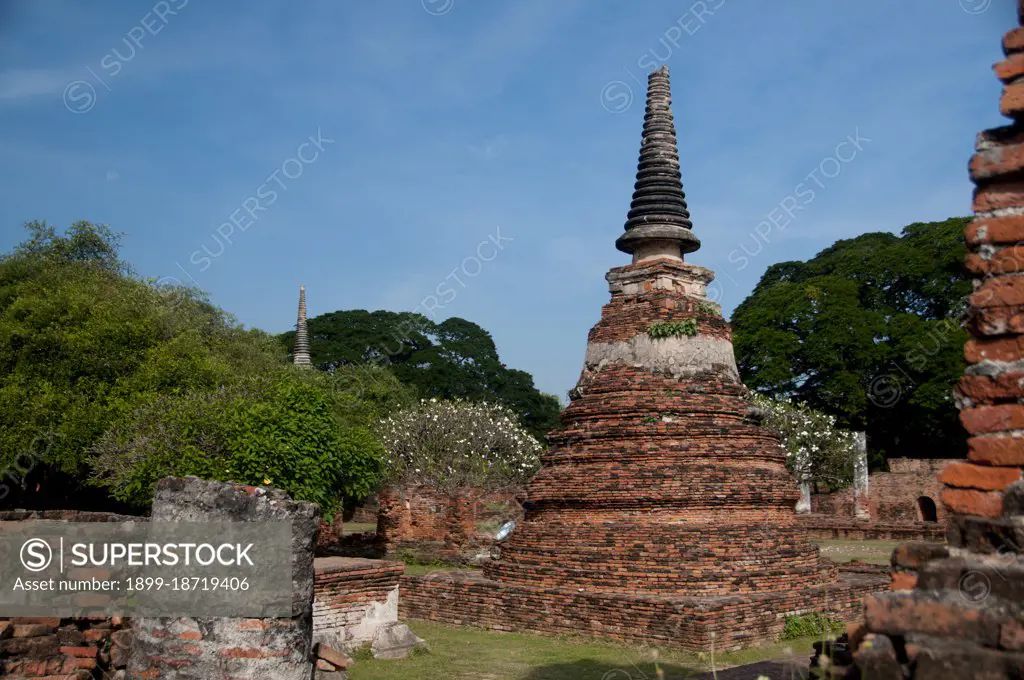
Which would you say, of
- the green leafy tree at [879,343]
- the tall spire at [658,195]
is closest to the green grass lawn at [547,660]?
the tall spire at [658,195]

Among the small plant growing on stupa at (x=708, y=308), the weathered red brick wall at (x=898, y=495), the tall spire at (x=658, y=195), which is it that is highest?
the tall spire at (x=658, y=195)

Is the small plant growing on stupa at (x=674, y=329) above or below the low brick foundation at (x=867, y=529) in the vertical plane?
above

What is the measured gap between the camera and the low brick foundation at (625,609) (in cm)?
Result: 1112

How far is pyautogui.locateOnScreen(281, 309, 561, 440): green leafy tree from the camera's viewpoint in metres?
49.2

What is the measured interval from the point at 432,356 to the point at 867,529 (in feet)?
86.5

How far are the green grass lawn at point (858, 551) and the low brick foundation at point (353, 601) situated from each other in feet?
40.7

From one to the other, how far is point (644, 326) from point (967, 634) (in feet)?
37.5

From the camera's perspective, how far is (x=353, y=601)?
11.5m

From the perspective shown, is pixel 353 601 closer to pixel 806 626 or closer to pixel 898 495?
pixel 806 626

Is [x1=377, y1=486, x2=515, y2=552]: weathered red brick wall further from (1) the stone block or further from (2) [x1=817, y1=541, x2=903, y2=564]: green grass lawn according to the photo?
(1) the stone block

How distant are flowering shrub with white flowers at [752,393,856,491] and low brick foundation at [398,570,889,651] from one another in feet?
55.8

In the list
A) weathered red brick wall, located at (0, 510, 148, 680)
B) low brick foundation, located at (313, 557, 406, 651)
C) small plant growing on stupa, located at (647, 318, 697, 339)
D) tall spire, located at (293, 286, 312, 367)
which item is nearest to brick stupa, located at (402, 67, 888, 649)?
small plant growing on stupa, located at (647, 318, 697, 339)

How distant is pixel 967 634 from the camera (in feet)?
9.96

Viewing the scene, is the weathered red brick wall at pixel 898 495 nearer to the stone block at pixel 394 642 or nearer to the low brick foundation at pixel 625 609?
the low brick foundation at pixel 625 609
